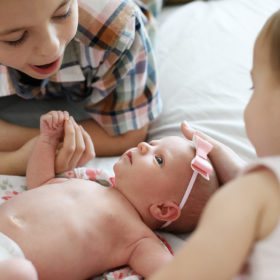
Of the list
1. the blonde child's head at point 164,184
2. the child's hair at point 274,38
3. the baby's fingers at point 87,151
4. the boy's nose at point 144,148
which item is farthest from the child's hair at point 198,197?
the child's hair at point 274,38

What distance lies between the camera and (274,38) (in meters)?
0.62

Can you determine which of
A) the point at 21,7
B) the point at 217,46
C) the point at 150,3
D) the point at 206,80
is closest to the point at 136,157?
the point at 21,7

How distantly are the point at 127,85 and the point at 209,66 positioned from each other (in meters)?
0.42

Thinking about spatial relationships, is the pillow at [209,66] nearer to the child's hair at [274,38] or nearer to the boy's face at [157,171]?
the boy's face at [157,171]

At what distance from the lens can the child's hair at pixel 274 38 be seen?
2.02 feet

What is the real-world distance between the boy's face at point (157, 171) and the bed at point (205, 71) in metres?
0.14

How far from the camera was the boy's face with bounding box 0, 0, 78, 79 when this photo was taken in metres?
0.79

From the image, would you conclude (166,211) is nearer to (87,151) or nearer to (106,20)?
(87,151)

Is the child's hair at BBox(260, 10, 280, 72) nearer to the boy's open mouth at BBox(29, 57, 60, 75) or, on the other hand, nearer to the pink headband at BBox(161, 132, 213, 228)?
the pink headband at BBox(161, 132, 213, 228)

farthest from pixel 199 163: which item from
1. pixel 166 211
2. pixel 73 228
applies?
pixel 73 228

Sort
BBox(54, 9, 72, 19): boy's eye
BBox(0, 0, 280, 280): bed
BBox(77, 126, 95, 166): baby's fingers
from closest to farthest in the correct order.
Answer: BBox(54, 9, 72, 19): boy's eye → BBox(77, 126, 95, 166): baby's fingers → BBox(0, 0, 280, 280): bed

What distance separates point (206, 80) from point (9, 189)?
2.49ft

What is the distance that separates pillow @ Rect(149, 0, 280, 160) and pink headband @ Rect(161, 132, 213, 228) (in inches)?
8.0

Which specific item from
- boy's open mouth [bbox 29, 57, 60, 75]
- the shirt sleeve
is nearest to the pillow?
the shirt sleeve
